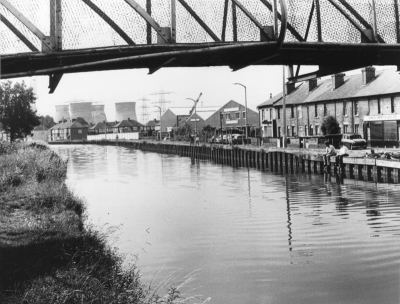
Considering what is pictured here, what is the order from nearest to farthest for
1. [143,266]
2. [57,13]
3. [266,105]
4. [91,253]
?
[57,13] → [91,253] → [143,266] → [266,105]

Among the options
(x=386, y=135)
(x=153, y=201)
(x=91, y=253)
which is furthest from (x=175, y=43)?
(x=386, y=135)

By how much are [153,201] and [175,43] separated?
23.0m

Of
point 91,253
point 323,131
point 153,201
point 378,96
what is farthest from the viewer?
point 323,131

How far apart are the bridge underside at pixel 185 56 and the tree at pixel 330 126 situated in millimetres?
51405

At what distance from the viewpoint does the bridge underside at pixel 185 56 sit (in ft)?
28.9

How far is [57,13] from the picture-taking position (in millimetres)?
8883

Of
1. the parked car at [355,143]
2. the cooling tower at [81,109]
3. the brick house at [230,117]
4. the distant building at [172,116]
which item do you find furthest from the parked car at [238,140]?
the cooling tower at [81,109]

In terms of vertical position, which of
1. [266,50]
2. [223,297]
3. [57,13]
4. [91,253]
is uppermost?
[57,13]

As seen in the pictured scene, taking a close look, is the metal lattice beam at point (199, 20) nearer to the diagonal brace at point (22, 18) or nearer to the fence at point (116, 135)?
the diagonal brace at point (22, 18)

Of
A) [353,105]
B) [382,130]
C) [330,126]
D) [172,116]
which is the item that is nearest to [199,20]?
[382,130]

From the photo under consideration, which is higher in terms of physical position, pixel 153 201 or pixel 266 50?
pixel 266 50

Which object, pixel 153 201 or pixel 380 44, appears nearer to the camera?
pixel 380 44

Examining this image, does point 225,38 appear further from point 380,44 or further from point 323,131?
point 323,131

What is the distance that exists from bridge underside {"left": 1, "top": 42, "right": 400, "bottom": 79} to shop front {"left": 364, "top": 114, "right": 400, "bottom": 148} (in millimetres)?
40319
